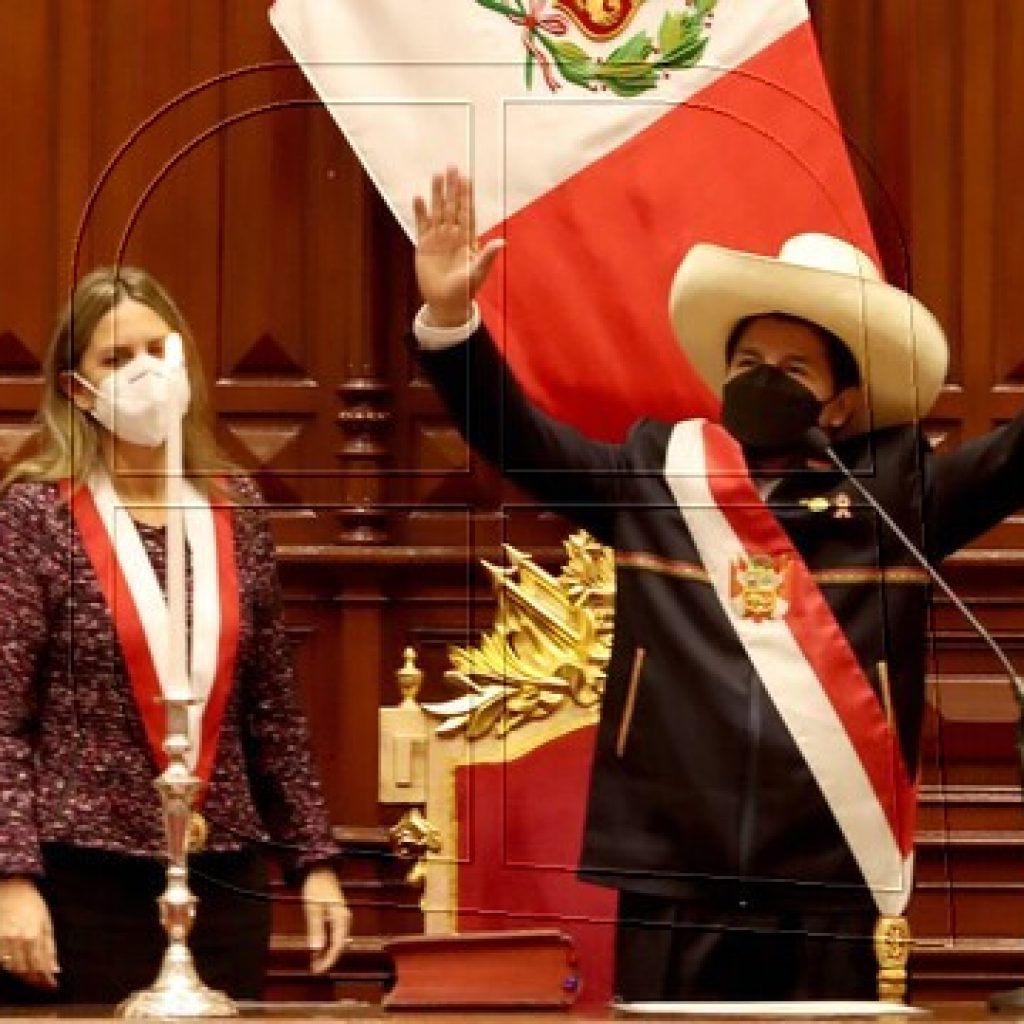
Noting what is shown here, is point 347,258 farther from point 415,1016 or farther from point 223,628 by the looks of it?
point 415,1016

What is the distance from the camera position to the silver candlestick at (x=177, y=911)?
10.7 ft

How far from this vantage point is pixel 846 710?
151 inches

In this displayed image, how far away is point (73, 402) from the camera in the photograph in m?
3.99

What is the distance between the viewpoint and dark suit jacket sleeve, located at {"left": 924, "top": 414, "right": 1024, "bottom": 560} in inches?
154

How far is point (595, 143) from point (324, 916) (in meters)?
1.12

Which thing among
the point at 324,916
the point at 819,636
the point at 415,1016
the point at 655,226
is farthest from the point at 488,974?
the point at 655,226

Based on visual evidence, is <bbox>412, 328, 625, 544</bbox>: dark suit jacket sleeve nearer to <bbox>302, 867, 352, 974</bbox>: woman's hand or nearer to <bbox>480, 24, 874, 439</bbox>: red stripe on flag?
<bbox>480, 24, 874, 439</bbox>: red stripe on flag

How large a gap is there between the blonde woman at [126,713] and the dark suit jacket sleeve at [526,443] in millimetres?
251

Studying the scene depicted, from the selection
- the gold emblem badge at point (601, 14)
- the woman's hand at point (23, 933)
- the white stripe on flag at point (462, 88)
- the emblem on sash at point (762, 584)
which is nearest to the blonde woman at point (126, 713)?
the woman's hand at point (23, 933)

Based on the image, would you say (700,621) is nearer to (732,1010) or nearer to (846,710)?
(846,710)

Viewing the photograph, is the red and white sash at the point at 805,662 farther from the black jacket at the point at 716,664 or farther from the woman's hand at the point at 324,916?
the woman's hand at the point at 324,916

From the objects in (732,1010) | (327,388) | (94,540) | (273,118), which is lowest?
(732,1010)

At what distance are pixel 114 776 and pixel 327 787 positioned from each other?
0.26m

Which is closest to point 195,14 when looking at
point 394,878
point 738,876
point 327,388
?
point 327,388
